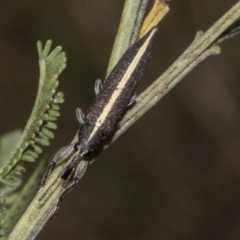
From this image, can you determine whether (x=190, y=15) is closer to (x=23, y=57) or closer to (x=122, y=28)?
(x=23, y=57)

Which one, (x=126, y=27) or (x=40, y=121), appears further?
(x=126, y=27)

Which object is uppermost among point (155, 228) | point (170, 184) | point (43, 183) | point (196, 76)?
point (196, 76)

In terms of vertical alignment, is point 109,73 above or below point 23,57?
below

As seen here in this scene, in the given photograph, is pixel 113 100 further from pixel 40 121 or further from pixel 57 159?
pixel 40 121

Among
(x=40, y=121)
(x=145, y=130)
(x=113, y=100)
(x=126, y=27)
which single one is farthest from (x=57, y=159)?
(x=145, y=130)

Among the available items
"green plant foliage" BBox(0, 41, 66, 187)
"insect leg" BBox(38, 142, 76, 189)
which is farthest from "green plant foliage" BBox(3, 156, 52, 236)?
"green plant foliage" BBox(0, 41, 66, 187)

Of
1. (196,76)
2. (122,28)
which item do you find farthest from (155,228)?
(122,28)

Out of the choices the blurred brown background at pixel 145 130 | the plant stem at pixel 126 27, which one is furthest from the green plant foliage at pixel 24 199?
the blurred brown background at pixel 145 130
